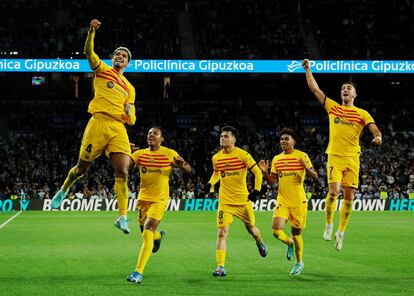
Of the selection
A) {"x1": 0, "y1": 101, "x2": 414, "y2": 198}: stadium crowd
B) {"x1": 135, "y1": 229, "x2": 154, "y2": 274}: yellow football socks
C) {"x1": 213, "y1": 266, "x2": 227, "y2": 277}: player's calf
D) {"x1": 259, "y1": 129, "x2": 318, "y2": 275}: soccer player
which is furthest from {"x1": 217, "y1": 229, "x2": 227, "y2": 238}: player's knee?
{"x1": 0, "y1": 101, "x2": 414, "y2": 198}: stadium crowd

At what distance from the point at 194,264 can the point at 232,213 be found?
2.03 m

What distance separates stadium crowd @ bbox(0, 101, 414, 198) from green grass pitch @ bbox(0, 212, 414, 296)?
14542 millimetres

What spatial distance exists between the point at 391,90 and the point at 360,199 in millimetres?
11858

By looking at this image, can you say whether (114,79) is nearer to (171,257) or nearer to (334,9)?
(171,257)

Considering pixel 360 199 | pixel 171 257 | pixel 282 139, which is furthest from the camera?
pixel 360 199

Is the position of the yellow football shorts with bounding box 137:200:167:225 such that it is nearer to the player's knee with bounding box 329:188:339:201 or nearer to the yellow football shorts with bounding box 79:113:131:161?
the yellow football shorts with bounding box 79:113:131:161

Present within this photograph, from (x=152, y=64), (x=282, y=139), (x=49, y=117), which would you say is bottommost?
(x=282, y=139)

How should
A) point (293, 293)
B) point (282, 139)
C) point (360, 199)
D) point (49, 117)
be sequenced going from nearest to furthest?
point (293, 293)
point (282, 139)
point (360, 199)
point (49, 117)

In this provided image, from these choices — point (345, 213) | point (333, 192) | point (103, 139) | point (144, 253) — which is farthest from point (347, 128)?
point (103, 139)

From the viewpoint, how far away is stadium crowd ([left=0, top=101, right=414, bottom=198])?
37594 millimetres

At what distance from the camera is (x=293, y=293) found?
9.80 m

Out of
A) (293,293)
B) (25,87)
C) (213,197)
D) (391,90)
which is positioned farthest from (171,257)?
(391,90)

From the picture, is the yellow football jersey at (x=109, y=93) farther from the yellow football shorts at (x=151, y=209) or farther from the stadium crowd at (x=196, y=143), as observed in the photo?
the stadium crowd at (x=196, y=143)

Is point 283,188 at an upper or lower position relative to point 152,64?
lower
